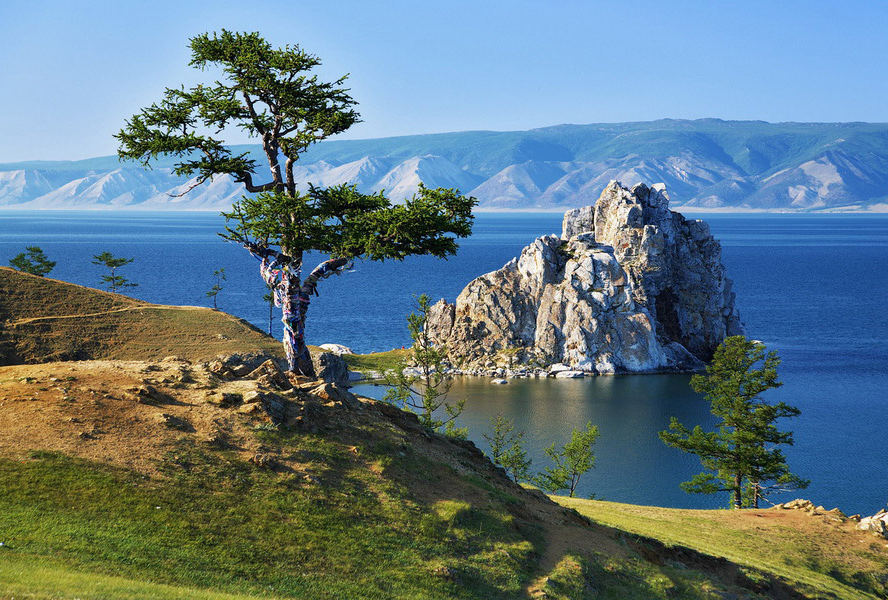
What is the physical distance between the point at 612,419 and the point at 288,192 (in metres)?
78.1

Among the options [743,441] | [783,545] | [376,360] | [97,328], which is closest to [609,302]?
[376,360]

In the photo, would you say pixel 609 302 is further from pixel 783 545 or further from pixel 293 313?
pixel 293 313

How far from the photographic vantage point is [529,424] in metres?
99.1

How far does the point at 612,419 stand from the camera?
4050 inches

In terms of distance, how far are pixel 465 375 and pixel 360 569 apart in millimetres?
115449

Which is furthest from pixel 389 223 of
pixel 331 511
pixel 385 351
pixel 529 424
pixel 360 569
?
pixel 385 351

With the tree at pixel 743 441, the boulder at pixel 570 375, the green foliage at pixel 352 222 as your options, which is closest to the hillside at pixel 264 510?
the green foliage at pixel 352 222

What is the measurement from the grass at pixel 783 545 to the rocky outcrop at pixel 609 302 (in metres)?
90.4

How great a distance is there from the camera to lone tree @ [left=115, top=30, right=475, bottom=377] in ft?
103

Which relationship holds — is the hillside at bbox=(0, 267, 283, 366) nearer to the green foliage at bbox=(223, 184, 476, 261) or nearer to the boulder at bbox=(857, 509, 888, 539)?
the green foliage at bbox=(223, 184, 476, 261)

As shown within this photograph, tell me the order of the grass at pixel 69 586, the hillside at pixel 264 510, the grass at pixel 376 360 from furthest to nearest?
1. the grass at pixel 376 360
2. the hillside at pixel 264 510
3. the grass at pixel 69 586

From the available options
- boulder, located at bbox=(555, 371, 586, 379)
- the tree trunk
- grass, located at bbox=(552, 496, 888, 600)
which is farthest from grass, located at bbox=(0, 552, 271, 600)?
boulder, located at bbox=(555, 371, 586, 379)

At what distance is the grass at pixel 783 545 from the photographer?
119 feet

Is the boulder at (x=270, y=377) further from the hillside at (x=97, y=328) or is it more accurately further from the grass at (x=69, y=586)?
the hillside at (x=97, y=328)
